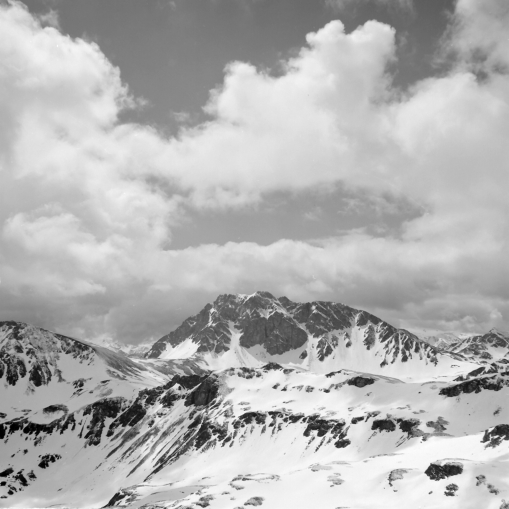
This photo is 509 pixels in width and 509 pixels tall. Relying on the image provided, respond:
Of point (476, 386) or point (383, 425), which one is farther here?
point (476, 386)

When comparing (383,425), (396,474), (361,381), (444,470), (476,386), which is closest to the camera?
(444,470)

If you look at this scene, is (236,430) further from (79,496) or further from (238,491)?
(238,491)

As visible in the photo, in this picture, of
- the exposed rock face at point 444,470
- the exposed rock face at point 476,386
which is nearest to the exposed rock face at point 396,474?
the exposed rock face at point 444,470

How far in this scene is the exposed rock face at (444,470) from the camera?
8438 centimetres

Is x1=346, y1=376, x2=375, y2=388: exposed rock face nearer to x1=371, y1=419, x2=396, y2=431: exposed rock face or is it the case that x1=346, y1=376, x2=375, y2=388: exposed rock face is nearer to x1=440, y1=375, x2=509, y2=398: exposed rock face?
x1=440, y1=375, x2=509, y2=398: exposed rock face

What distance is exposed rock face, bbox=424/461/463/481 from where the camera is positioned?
84.4 metres

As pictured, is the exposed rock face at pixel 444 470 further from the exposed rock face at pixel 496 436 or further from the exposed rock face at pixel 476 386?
the exposed rock face at pixel 476 386

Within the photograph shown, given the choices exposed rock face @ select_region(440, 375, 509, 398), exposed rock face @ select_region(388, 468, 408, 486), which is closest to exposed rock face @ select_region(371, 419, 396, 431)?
exposed rock face @ select_region(440, 375, 509, 398)

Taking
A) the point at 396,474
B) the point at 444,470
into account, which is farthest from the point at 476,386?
the point at 444,470

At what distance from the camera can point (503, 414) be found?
151m

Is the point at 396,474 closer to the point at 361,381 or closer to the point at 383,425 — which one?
the point at 383,425

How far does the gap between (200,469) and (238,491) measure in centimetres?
8058

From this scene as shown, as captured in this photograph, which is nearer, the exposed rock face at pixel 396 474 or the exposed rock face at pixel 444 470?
the exposed rock face at pixel 444 470

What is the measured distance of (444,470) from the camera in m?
85.6
